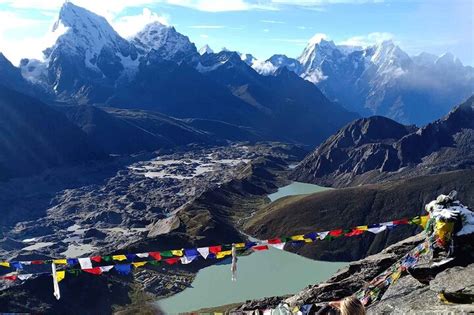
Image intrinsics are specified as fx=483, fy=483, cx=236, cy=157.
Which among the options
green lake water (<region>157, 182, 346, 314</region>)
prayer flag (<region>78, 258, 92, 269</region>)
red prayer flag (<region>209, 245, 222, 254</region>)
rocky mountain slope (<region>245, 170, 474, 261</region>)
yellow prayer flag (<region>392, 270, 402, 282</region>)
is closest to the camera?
yellow prayer flag (<region>392, 270, 402, 282</region>)

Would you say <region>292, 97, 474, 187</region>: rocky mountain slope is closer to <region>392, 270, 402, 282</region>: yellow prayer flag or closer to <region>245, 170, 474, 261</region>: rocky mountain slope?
<region>245, 170, 474, 261</region>: rocky mountain slope

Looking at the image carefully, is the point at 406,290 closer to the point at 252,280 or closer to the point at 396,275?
the point at 396,275

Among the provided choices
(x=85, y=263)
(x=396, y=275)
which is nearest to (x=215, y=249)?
(x=85, y=263)

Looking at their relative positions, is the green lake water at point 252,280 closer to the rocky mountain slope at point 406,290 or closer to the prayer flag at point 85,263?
→ the prayer flag at point 85,263

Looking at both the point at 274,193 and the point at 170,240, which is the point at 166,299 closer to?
the point at 170,240

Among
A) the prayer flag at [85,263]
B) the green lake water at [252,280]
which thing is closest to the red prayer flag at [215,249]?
the prayer flag at [85,263]

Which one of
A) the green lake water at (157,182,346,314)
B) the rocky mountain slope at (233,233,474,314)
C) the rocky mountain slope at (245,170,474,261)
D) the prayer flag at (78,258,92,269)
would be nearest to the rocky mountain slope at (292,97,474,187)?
the rocky mountain slope at (245,170,474,261)
